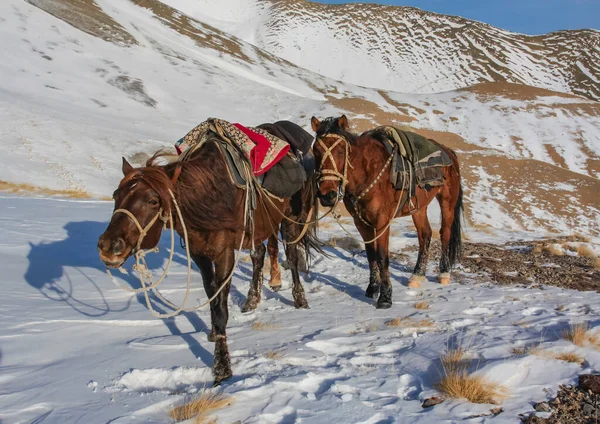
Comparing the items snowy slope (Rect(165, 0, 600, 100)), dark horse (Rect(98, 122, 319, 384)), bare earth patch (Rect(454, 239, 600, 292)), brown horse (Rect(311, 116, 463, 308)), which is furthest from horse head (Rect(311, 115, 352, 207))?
snowy slope (Rect(165, 0, 600, 100))

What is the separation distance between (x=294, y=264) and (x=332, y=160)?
5.01 ft

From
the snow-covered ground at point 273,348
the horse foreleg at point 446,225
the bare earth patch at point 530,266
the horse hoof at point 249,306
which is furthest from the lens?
the horse foreleg at point 446,225

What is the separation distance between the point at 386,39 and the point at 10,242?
127m

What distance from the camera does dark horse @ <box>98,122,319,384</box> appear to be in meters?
2.83

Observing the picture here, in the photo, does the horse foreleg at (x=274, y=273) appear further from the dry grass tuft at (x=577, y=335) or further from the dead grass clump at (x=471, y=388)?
the dry grass tuft at (x=577, y=335)

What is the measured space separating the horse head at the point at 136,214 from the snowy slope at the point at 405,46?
10239 cm

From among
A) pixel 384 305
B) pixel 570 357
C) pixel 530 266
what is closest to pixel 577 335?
pixel 570 357

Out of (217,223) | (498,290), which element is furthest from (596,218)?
(217,223)

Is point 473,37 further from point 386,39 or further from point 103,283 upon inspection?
point 103,283

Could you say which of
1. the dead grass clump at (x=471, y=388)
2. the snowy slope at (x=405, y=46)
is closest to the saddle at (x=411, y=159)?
the dead grass clump at (x=471, y=388)

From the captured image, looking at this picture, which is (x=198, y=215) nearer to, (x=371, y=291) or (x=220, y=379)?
(x=220, y=379)

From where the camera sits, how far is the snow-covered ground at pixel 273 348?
2.68m

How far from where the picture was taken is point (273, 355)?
3.49m

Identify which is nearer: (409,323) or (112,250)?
(112,250)
